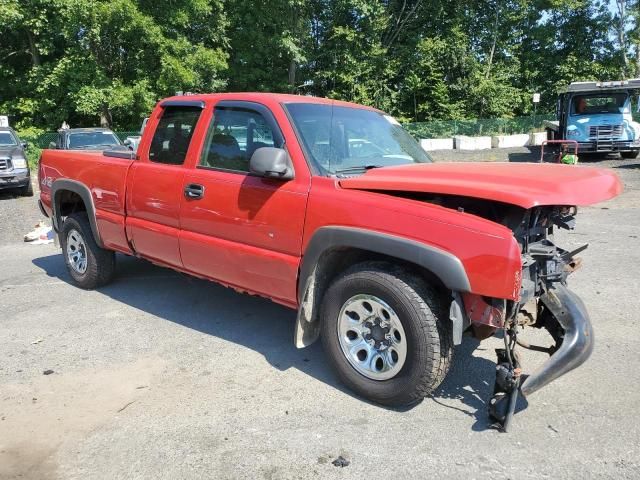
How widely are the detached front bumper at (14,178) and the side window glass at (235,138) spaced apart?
35.2ft

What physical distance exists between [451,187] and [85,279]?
4.36m

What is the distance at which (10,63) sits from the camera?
26.0 metres

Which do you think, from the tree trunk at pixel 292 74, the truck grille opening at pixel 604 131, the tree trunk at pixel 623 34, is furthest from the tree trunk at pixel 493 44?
the truck grille opening at pixel 604 131

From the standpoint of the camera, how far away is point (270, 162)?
3.59 m

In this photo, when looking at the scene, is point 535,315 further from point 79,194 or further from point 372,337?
point 79,194

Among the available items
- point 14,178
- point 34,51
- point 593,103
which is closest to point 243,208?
point 14,178

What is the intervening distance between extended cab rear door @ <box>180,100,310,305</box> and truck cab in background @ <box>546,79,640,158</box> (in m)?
17.9

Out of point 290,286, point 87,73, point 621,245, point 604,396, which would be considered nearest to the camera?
point 604,396

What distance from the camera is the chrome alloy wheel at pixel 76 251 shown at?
5.92 meters

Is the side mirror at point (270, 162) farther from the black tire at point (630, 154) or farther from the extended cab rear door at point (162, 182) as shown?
the black tire at point (630, 154)

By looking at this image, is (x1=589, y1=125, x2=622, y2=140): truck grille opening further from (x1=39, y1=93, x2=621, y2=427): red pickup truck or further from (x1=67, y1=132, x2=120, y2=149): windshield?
(x1=39, y1=93, x2=621, y2=427): red pickup truck

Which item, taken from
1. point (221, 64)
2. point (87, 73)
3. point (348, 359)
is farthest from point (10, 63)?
point (348, 359)

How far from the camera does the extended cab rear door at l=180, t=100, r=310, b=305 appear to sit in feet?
12.4

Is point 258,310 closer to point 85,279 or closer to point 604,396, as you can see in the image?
point 85,279
